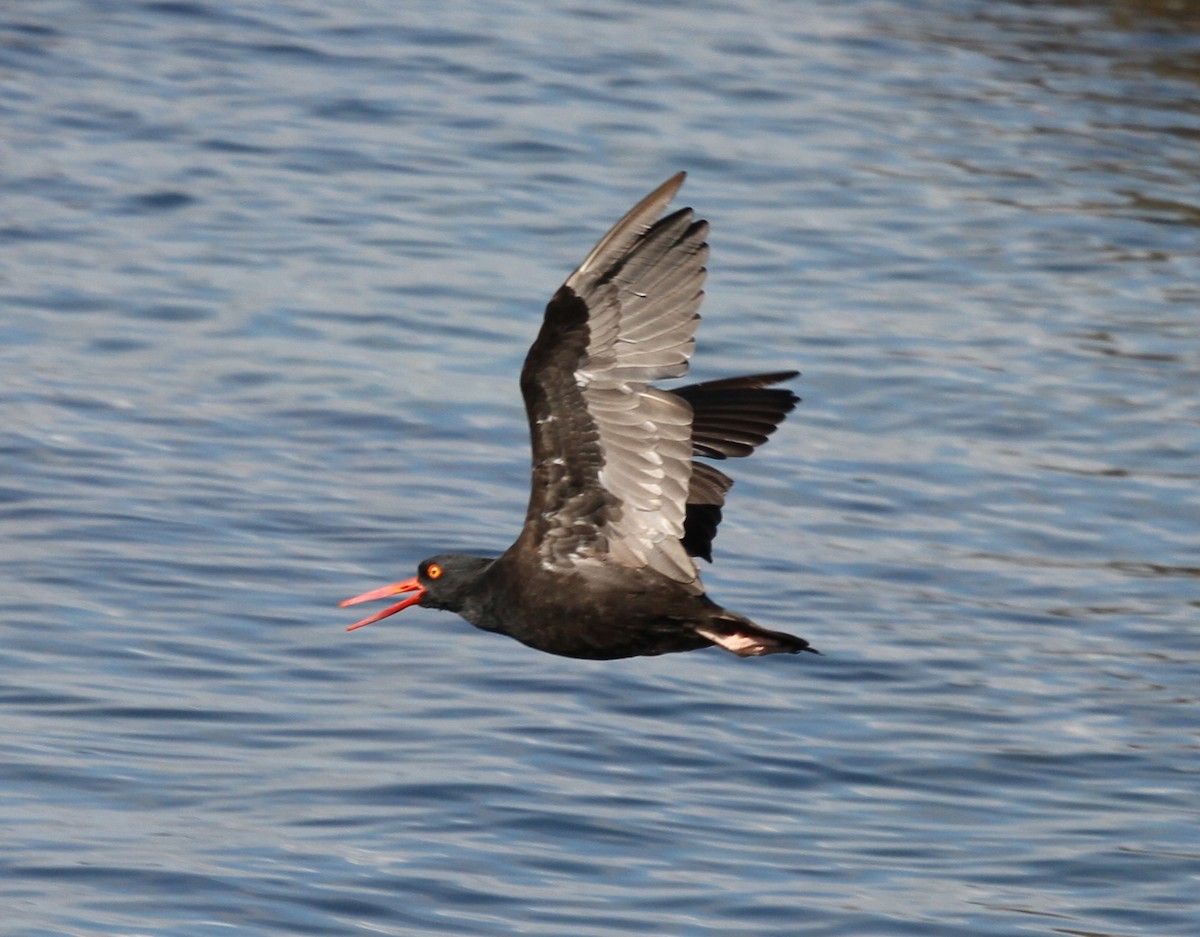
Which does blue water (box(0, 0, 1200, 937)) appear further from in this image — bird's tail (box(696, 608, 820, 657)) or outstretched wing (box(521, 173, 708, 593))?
outstretched wing (box(521, 173, 708, 593))

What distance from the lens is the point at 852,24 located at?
2217 cm

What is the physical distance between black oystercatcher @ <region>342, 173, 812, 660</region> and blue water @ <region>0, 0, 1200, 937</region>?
1534 mm

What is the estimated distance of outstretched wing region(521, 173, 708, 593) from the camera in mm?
6941

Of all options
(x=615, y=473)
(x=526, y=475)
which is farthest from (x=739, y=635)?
(x=526, y=475)

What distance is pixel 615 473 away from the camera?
7.41 meters

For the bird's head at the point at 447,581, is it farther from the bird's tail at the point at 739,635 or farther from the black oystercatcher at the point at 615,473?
the bird's tail at the point at 739,635

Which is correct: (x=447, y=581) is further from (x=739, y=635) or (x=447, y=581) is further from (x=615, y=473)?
(x=739, y=635)

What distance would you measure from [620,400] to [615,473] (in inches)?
12.0

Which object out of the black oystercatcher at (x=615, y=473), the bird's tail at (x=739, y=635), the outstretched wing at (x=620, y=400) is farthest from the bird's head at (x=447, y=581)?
the bird's tail at (x=739, y=635)

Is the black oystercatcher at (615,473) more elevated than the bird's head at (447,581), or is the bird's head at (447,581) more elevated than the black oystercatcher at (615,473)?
the black oystercatcher at (615,473)

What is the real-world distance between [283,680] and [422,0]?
13411 mm

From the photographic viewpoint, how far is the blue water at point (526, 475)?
9.25 meters

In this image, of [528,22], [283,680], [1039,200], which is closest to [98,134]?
[528,22]

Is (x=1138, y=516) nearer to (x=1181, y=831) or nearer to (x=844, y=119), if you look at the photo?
(x=1181, y=831)
